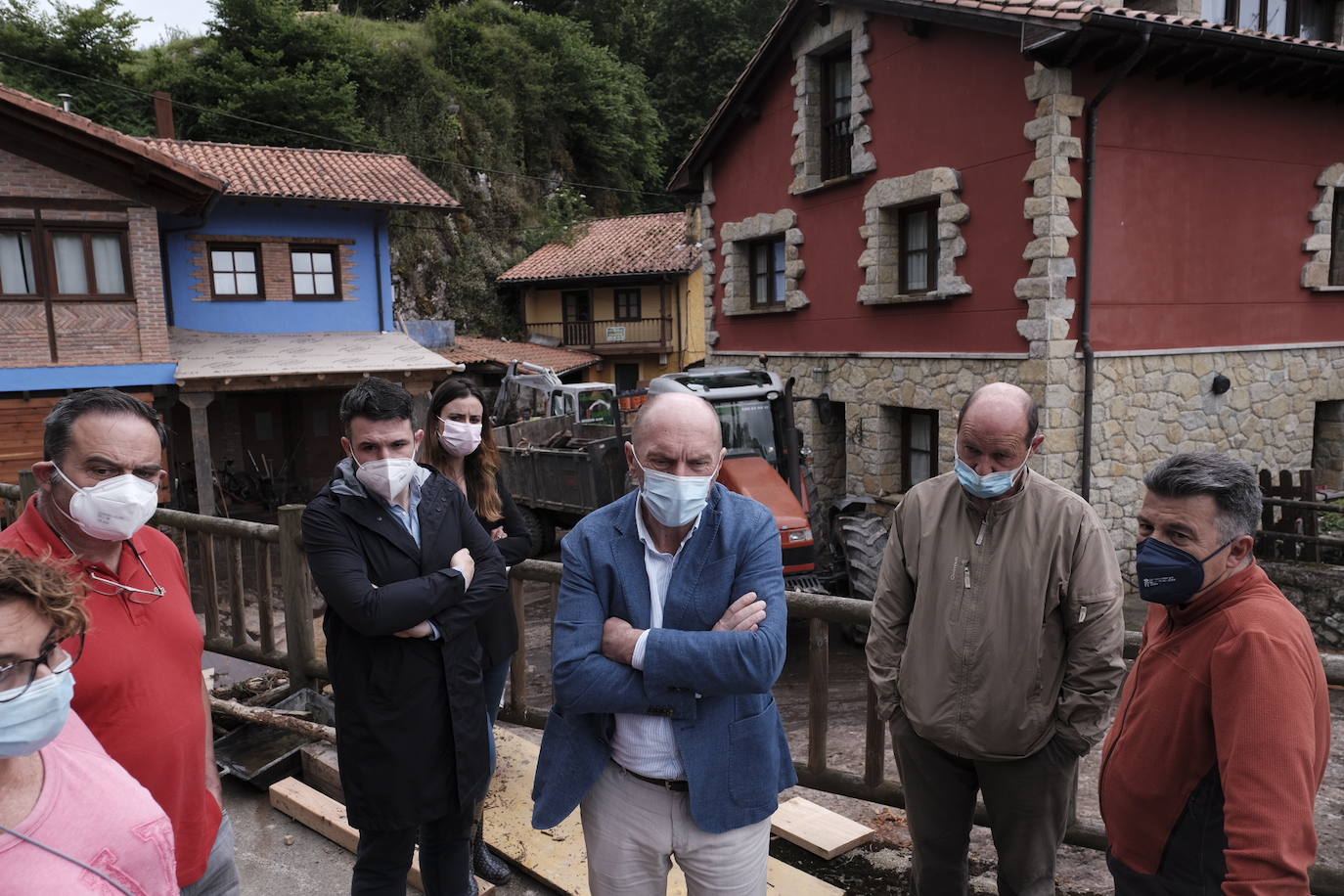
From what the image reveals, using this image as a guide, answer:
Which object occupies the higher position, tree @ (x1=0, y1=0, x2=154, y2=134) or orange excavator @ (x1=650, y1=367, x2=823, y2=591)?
tree @ (x1=0, y1=0, x2=154, y2=134)

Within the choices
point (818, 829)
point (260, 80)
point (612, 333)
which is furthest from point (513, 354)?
point (818, 829)

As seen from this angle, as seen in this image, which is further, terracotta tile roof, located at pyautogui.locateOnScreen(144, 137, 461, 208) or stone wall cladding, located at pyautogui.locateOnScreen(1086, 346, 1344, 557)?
terracotta tile roof, located at pyautogui.locateOnScreen(144, 137, 461, 208)

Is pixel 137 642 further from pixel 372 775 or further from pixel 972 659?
pixel 972 659

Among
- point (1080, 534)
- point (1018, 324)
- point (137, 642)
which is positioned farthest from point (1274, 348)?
point (137, 642)

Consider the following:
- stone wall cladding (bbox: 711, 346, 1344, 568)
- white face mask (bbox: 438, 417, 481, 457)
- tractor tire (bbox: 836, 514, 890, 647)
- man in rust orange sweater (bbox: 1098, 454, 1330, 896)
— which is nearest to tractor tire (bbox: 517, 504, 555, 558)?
tractor tire (bbox: 836, 514, 890, 647)

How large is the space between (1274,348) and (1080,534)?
10.7 m

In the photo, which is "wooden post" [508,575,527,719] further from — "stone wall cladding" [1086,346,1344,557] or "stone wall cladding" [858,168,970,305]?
"stone wall cladding" [858,168,970,305]

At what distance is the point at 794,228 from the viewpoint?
43.5 feet

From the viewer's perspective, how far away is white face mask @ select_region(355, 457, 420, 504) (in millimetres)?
2574

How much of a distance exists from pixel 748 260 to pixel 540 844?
12.9 metres

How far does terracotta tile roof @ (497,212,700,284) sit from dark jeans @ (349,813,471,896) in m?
24.6

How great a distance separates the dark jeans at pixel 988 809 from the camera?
2.42 meters

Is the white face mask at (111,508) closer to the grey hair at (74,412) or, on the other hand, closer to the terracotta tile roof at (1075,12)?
the grey hair at (74,412)

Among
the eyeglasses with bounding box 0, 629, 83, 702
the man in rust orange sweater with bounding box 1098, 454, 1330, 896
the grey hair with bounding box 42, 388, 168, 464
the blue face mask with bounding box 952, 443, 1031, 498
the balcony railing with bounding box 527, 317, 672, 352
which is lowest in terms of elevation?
the man in rust orange sweater with bounding box 1098, 454, 1330, 896
